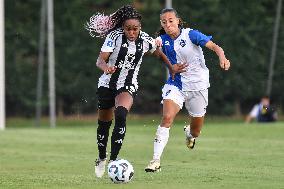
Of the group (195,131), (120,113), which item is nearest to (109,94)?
(120,113)

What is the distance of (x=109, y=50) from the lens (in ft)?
41.2

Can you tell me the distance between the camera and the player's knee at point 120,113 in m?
12.3

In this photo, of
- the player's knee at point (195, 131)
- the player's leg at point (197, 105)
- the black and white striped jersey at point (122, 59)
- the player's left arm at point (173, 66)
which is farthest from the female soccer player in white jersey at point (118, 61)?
the player's knee at point (195, 131)

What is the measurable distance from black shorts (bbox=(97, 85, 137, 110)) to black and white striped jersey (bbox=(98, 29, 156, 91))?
54 millimetres

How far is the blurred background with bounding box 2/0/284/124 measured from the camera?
4009cm

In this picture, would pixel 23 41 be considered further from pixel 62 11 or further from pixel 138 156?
pixel 138 156

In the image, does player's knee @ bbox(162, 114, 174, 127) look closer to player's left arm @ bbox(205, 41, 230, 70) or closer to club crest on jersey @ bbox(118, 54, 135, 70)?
club crest on jersey @ bbox(118, 54, 135, 70)

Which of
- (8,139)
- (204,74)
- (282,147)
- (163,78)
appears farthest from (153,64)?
(204,74)

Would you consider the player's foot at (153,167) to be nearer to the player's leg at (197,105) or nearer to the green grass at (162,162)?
the green grass at (162,162)

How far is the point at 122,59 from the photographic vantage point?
12.7 metres

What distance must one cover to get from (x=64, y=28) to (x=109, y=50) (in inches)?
1122

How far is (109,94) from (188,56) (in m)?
1.67

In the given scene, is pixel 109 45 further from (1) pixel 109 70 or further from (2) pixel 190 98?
(2) pixel 190 98

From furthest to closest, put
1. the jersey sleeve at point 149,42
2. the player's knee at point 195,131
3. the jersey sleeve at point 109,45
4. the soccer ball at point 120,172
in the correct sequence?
the player's knee at point 195,131 → the jersey sleeve at point 149,42 → the jersey sleeve at point 109,45 → the soccer ball at point 120,172
